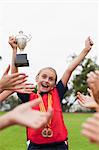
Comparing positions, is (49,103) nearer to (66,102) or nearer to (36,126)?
(36,126)

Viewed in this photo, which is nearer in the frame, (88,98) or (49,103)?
(88,98)

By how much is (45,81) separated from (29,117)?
3962 millimetres

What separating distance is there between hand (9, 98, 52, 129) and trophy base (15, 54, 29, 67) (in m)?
3.85

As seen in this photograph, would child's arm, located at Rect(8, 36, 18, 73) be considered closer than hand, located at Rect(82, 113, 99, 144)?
No

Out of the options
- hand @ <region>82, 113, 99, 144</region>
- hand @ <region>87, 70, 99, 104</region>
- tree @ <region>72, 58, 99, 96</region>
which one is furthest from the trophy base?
tree @ <region>72, 58, 99, 96</region>

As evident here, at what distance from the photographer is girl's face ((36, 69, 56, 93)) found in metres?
6.98

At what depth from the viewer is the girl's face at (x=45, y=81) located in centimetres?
698

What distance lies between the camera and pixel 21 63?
22.9 feet

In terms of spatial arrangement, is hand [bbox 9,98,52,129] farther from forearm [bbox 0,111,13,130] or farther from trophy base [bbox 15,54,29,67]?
trophy base [bbox 15,54,29,67]

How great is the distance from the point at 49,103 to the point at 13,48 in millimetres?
819

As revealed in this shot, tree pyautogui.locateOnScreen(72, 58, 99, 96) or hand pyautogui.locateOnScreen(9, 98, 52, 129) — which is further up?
tree pyautogui.locateOnScreen(72, 58, 99, 96)

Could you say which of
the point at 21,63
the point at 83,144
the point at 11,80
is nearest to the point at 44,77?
the point at 21,63

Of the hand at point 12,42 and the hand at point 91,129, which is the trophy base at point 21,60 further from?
the hand at point 91,129

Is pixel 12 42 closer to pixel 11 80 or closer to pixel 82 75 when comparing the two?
pixel 11 80
